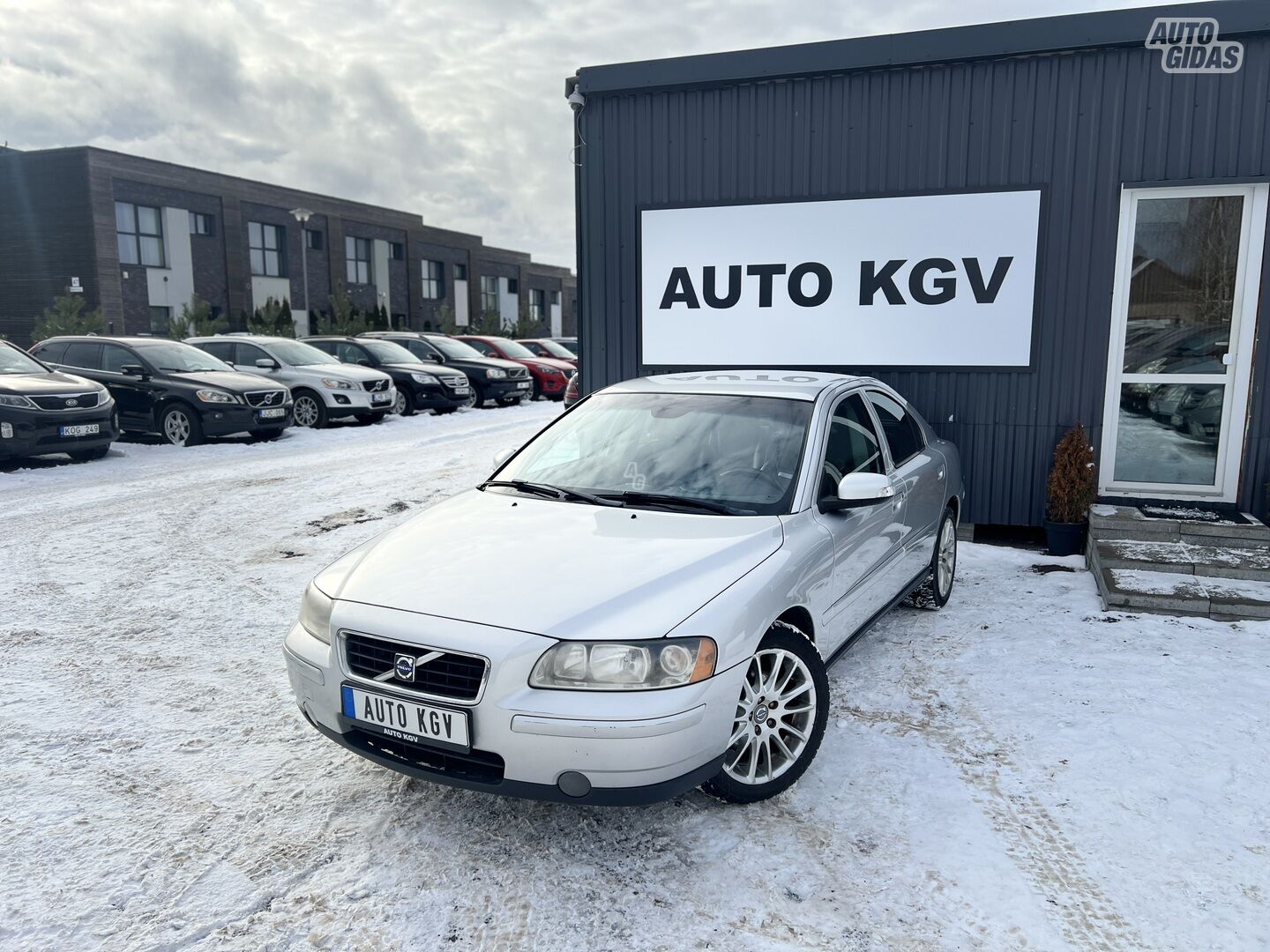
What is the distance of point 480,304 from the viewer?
55.6m

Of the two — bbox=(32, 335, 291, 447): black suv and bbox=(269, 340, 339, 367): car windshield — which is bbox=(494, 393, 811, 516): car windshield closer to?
bbox=(32, 335, 291, 447): black suv

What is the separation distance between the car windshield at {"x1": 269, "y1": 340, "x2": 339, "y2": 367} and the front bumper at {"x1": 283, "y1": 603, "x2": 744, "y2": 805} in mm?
14103

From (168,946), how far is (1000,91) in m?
7.73

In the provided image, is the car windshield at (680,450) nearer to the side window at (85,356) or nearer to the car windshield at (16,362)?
the car windshield at (16,362)

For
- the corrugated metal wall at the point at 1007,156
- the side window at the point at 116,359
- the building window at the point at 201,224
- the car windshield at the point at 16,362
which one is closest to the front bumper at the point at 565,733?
the corrugated metal wall at the point at 1007,156

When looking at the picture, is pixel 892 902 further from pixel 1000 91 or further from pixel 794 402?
pixel 1000 91

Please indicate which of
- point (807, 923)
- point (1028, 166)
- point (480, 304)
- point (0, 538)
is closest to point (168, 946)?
point (807, 923)

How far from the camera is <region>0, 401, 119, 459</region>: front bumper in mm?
10250

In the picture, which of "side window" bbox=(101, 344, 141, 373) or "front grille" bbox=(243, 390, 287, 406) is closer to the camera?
"side window" bbox=(101, 344, 141, 373)

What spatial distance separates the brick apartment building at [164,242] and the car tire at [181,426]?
78.1 ft

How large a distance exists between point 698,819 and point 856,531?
1.52 meters

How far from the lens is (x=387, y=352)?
717 inches

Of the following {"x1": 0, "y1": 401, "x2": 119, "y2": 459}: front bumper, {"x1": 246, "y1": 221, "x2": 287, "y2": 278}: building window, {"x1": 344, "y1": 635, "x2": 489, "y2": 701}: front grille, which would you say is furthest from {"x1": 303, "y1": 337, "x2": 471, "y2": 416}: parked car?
{"x1": 246, "y1": 221, "x2": 287, "y2": 278}: building window

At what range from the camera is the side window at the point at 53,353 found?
43.1ft
